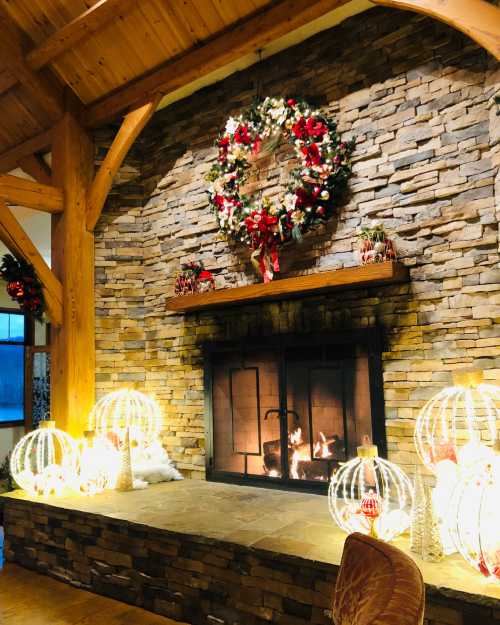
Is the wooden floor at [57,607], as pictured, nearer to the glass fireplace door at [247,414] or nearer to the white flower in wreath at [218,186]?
the glass fireplace door at [247,414]

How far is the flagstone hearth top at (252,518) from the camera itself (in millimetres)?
2357

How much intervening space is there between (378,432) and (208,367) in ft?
5.27

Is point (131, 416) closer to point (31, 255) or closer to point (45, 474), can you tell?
point (45, 474)

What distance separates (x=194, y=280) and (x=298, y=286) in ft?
3.81

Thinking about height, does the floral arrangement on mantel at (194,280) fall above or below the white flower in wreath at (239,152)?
below

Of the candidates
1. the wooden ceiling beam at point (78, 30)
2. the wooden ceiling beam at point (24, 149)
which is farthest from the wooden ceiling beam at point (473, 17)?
the wooden ceiling beam at point (24, 149)

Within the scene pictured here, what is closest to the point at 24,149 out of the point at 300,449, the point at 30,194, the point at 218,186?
the point at 30,194

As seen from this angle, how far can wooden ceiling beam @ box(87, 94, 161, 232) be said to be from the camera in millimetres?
4758

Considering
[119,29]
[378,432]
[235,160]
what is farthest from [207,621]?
[119,29]

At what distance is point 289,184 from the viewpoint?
13.8ft

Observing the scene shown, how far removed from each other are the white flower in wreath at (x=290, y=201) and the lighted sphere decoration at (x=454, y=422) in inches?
66.2

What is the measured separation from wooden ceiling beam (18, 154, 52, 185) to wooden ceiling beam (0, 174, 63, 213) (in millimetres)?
429

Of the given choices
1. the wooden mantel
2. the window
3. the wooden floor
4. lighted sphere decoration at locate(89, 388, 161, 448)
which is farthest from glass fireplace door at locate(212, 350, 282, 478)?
the window

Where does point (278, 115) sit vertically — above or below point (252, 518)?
above
